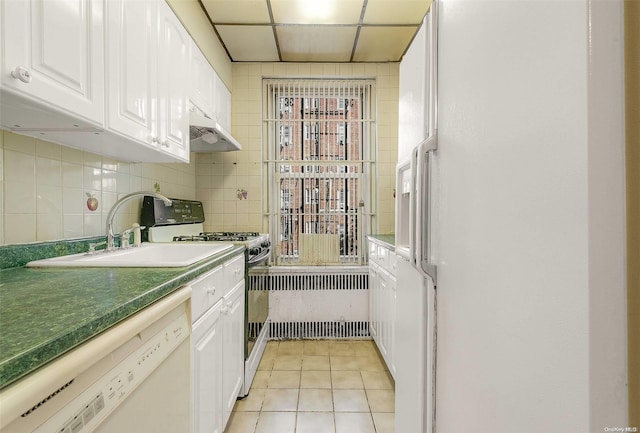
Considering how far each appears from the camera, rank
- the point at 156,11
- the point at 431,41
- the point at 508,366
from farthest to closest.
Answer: the point at 156,11 → the point at 431,41 → the point at 508,366

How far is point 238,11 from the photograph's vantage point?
7.60 ft

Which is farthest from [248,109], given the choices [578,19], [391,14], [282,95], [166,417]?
[578,19]

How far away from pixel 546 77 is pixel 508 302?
1.35ft

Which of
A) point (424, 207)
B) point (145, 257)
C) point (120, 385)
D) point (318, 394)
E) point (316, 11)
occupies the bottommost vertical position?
point (318, 394)

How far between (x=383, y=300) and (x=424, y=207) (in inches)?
58.6

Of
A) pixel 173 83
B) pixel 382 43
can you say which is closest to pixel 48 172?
pixel 173 83

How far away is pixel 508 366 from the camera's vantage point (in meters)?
0.63

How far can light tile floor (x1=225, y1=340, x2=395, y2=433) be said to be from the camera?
176cm

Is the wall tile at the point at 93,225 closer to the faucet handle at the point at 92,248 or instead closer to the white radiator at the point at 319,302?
the faucet handle at the point at 92,248

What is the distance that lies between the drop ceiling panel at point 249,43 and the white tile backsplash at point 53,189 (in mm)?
1443

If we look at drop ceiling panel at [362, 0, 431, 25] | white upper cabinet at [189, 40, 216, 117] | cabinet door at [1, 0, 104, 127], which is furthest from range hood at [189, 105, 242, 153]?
drop ceiling panel at [362, 0, 431, 25]

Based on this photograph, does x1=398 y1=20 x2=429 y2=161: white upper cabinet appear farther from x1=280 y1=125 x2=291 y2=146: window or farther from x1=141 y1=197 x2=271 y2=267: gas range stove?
x1=280 y1=125 x2=291 y2=146: window

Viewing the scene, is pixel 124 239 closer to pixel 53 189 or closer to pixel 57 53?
pixel 53 189

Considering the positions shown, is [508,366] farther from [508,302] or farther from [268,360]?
[268,360]
